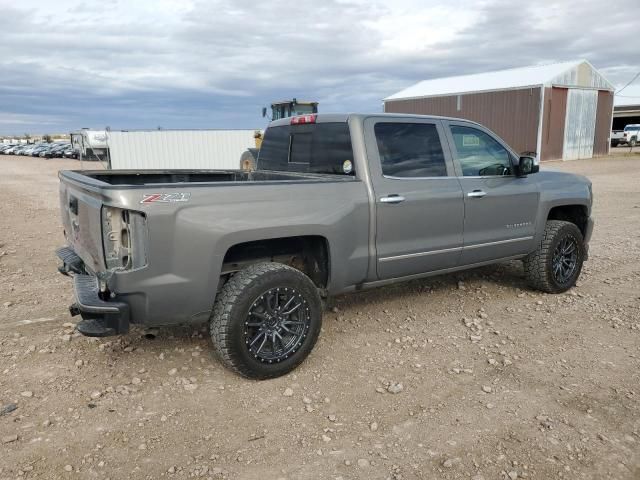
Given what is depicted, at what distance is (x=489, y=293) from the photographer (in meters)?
5.71

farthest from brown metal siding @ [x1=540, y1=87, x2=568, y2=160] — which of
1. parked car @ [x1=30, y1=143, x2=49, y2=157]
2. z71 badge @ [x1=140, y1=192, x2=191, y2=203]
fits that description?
parked car @ [x1=30, y1=143, x2=49, y2=157]

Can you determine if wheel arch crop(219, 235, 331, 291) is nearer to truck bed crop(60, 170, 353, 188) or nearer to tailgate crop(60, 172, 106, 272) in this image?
truck bed crop(60, 170, 353, 188)

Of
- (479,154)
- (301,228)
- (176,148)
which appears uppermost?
(479,154)

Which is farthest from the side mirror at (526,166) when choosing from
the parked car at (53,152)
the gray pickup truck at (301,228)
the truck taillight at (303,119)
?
the parked car at (53,152)

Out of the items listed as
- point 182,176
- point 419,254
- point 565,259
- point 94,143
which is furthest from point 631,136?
point 182,176

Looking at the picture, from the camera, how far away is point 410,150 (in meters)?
4.55

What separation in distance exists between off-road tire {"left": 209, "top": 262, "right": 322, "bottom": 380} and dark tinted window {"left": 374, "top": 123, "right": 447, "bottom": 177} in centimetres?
122

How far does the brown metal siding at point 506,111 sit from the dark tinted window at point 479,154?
22775mm

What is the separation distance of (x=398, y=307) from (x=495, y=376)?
1.50m

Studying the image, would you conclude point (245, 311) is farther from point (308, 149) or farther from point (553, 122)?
point (553, 122)

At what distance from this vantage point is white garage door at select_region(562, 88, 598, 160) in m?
27.9

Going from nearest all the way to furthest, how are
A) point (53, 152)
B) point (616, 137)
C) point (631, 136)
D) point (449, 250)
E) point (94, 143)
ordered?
1. point (449, 250)
2. point (94, 143)
3. point (631, 136)
4. point (616, 137)
5. point (53, 152)

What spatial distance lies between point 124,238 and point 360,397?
1.82 metres

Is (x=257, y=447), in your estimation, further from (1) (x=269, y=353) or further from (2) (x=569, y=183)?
(2) (x=569, y=183)
